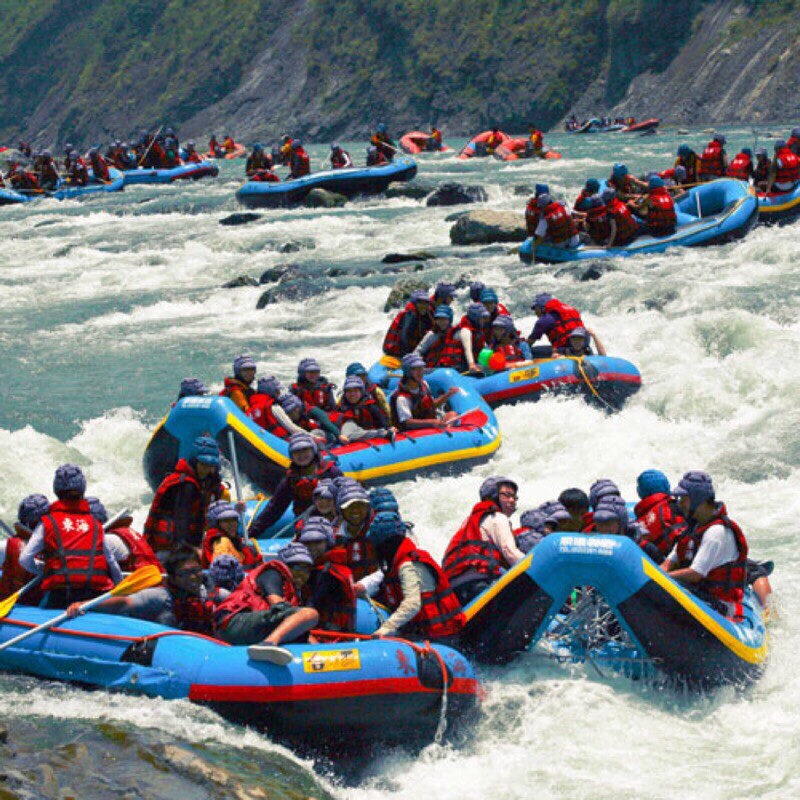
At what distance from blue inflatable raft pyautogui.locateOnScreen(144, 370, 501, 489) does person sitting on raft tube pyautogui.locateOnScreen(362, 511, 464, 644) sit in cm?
387

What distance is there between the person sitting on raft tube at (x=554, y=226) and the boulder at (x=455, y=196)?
9.28 m

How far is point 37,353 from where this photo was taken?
18.0m

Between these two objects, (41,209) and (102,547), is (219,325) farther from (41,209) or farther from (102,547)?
(41,209)

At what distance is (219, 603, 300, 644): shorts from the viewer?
6.54 m

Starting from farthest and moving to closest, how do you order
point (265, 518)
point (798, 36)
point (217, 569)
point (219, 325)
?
point (798, 36) < point (219, 325) < point (265, 518) < point (217, 569)

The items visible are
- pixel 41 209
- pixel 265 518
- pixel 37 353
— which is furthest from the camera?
pixel 41 209

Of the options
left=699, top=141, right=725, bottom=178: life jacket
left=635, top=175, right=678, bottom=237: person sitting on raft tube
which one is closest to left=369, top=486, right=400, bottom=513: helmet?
left=635, top=175, right=678, bottom=237: person sitting on raft tube

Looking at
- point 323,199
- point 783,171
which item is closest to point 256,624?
point 783,171

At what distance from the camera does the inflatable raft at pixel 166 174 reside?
37.5 m

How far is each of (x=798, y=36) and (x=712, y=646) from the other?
53.8m

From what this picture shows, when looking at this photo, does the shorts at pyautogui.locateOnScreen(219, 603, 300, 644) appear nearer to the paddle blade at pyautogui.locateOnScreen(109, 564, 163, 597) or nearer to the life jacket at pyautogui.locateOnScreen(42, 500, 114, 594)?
the paddle blade at pyautogui.locateOnScreen(109, 564, 163, 597)

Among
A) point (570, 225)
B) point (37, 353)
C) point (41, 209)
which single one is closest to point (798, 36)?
point (41, 209)

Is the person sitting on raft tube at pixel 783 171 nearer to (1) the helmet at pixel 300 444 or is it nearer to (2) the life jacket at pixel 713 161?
(2) the life jacket at pixel 713 161

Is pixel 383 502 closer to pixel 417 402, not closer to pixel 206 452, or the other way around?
pixel 206 452
